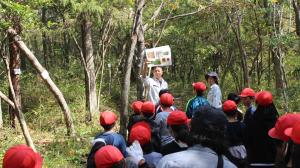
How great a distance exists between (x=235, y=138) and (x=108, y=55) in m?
19.9

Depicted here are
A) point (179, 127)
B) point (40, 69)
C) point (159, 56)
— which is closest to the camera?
point (179, 127)

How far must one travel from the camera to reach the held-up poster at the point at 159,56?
7.73 metres

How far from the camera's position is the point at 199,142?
2805 mm

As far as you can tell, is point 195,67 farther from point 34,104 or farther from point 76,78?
point 34,104

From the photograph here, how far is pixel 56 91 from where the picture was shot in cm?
1102

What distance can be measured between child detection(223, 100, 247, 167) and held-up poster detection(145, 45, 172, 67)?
2577mm

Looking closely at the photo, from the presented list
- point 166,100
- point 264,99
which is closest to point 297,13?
point 166,100

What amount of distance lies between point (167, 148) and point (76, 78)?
1620 centimetres

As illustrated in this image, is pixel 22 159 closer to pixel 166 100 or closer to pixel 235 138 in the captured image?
pixel 235 138

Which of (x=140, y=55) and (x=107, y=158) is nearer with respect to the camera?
(x=107, y=158)

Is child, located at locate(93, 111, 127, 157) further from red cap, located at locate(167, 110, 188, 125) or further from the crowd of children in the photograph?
red cap, located at locate(167, 110, 188, 125)

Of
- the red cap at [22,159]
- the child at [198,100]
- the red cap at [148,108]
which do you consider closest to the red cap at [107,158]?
the red cap at [22,159]

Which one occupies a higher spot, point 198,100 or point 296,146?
point 296,146

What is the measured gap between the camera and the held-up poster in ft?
25.3
